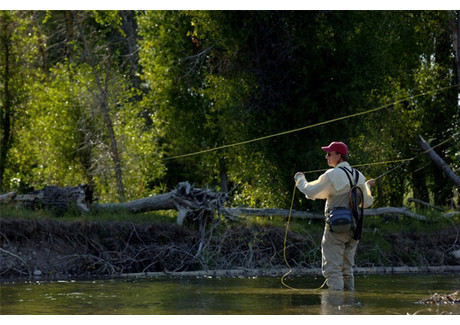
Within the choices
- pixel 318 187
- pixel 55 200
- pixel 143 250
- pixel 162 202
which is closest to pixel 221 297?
pixel 318 187

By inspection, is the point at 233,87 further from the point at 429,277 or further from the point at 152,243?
the point at 429,277

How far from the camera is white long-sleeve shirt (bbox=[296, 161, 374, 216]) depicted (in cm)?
961

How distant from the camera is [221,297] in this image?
9469 millimetres

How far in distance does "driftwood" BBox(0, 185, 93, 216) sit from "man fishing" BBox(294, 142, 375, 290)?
→ 19.8ft

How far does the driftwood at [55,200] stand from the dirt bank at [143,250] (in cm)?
94

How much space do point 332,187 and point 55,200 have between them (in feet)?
21.4

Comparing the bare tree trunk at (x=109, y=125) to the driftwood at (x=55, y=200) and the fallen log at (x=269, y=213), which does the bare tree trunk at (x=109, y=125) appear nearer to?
the driftwood at (x=55, y=200)

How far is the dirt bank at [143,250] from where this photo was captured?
13.2 m

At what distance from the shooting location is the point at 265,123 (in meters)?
17.0

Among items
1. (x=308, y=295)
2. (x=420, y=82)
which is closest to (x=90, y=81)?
(x=420, y=82)

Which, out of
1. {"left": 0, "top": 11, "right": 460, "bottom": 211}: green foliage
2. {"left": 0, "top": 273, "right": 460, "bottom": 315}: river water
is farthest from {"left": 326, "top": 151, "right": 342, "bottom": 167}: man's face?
{"left": 0, "top": 11, "right": 460, "bottom": 211}: green foliage

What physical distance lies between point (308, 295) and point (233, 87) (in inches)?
314

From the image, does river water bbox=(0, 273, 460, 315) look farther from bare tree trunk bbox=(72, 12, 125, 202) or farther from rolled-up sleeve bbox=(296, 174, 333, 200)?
bare tree trunk bbox=(72, 12, 125, 202)

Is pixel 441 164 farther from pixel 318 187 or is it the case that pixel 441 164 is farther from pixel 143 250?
pixel 318 187
